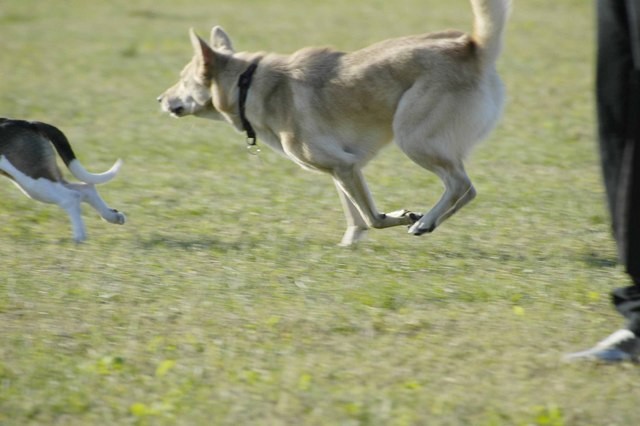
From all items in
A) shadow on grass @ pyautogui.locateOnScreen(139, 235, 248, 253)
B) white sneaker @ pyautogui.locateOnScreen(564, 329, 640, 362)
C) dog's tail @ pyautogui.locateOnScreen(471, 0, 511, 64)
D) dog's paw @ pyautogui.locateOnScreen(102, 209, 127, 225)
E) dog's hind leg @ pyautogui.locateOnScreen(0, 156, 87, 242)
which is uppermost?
dog's tail @ pyautogui.locateOnScreen(471, 0, 511, 64)

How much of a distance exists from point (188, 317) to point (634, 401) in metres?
2.23

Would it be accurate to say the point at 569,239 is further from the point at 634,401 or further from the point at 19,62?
the point at 19,62

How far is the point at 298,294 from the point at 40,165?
236 cm

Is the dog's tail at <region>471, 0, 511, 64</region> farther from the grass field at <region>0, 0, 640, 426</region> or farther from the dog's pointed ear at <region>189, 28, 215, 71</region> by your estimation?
the dog's pointed ear at <region>189, 28, 215, 71</region>

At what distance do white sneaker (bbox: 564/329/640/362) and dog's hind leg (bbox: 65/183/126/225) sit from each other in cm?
377

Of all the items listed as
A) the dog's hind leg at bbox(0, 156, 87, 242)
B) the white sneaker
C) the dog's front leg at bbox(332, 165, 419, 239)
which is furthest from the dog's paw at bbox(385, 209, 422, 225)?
the white sneaker

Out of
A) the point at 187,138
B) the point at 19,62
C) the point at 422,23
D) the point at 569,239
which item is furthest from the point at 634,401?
the point at 422,23

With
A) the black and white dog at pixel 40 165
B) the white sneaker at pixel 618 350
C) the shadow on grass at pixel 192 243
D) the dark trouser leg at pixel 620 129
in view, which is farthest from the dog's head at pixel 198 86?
the white sneaker at pixel 618 350

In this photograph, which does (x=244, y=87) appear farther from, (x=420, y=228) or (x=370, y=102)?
(x=420, y=228)

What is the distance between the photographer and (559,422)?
3859 millimetres

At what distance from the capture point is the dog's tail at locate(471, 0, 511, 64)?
6017 mm

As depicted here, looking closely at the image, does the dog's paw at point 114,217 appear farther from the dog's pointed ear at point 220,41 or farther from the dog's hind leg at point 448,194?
the dog's hind leg at point 448,194

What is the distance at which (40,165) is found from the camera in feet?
22.4

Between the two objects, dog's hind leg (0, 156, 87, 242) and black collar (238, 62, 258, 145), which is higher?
black collar (238, 62, 258, 145)
